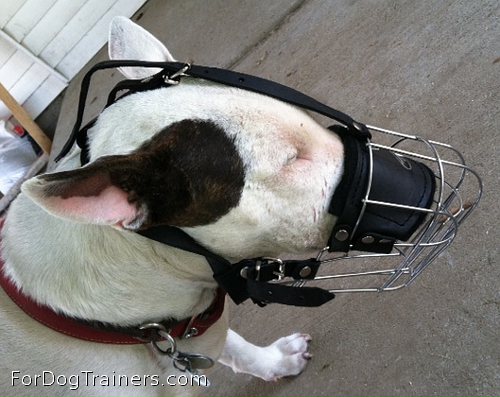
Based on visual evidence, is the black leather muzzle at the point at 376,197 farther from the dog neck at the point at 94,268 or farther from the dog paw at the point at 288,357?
the dog paw at the point at 288,357

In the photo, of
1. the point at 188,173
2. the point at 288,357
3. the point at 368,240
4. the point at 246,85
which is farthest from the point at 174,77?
the point at 288,357

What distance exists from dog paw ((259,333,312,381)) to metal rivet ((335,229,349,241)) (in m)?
1.15

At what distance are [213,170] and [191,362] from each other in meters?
0.84

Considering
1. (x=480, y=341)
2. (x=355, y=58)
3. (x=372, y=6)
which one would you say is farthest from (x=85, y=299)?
(x=372, y=6)

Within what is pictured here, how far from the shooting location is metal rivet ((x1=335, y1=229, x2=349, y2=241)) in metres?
1.59

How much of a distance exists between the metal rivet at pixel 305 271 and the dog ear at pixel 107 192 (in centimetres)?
47

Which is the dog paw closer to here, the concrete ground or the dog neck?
the concrete ground

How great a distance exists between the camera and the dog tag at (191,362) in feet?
6.28

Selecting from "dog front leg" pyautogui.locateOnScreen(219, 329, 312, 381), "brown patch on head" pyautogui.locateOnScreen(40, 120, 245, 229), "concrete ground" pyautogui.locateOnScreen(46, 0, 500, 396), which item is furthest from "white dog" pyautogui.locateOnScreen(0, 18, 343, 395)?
"concrete ground" pyautogui.locateOnScreen(46, 0, 500, 396)

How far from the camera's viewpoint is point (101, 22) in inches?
240

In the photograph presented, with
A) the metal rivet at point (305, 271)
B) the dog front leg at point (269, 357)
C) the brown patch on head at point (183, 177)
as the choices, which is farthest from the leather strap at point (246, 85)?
the dog front leg at point (269, 357)

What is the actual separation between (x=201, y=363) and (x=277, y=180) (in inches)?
33.9

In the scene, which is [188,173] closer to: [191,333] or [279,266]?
[279,266]

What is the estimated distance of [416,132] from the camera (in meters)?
2.79
